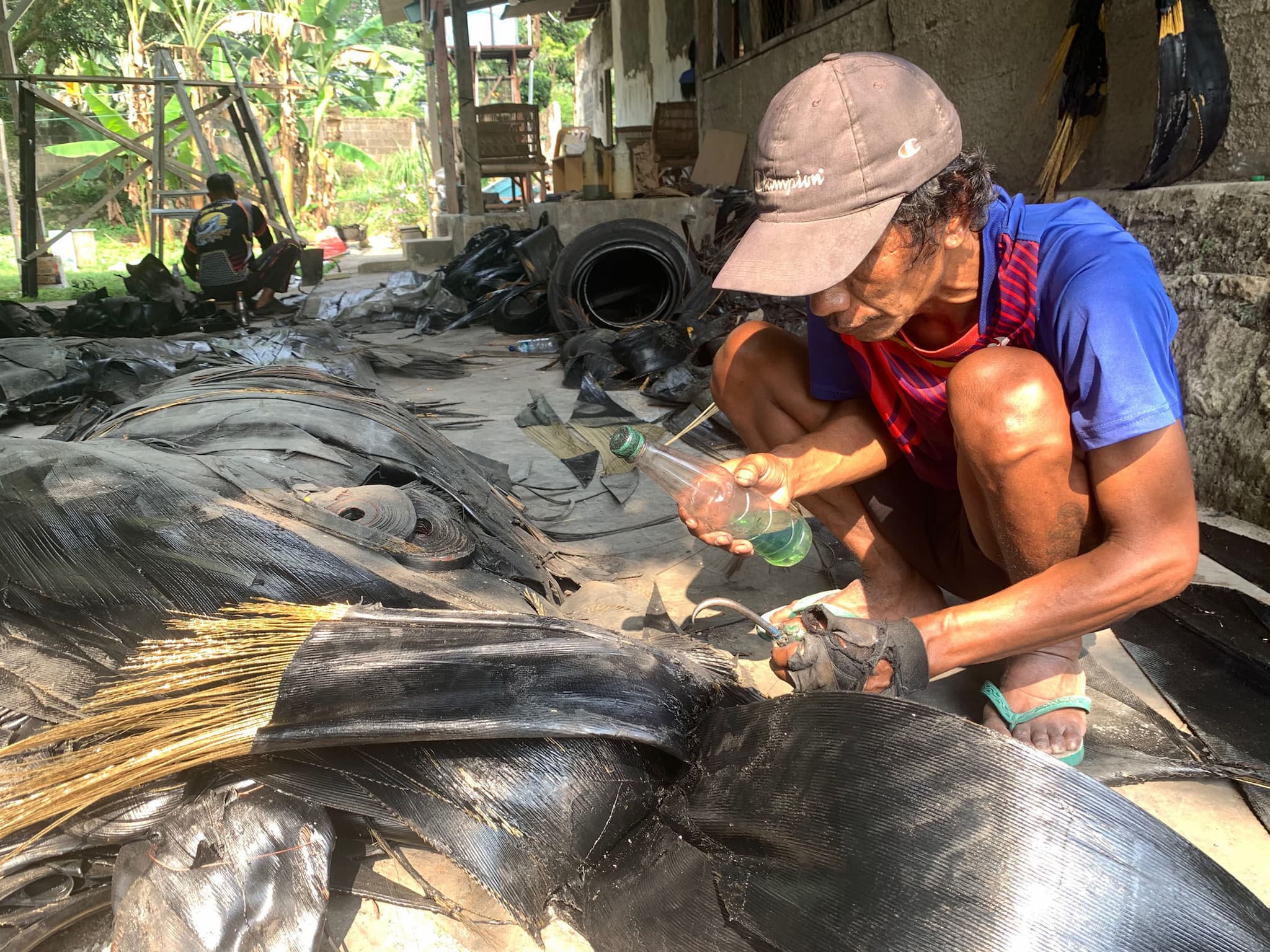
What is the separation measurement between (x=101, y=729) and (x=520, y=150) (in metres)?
10.6

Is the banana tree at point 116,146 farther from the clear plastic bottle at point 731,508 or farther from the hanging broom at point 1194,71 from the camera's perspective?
the hanging broom at point 1194,71

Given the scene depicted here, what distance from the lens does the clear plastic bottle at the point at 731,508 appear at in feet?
6.06

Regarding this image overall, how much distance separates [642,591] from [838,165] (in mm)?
1313

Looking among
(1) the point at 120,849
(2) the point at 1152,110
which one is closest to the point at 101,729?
(1) the point at 120,849

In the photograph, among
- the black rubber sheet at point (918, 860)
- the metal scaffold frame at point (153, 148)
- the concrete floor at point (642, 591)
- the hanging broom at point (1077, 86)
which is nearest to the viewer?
the black rubber sheet at point (918, 860)

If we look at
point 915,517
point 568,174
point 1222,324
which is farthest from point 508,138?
point 915,517

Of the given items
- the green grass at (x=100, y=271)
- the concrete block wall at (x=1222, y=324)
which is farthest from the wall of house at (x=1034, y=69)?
the green grass at (x=100, y=271)

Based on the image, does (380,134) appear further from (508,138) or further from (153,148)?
(508,138)

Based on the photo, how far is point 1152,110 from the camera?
2.93m

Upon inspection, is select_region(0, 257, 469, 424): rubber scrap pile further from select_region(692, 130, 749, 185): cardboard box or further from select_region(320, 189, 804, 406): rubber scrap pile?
select_region(692, 130, 749, 185): cardboard box

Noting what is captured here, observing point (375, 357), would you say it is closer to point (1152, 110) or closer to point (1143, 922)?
point (1152, 110)

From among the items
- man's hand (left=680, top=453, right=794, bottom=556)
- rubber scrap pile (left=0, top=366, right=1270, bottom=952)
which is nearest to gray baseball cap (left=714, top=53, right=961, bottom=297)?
man's hand (left=680, top=453, right=794, bottom=556)

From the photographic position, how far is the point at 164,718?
1.20m

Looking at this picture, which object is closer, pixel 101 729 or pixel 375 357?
pixel 101 729
